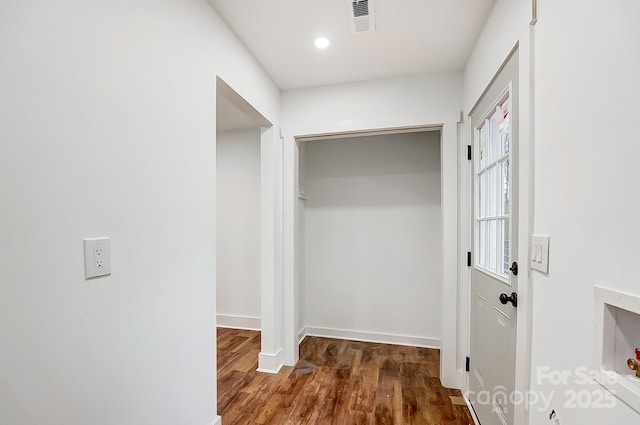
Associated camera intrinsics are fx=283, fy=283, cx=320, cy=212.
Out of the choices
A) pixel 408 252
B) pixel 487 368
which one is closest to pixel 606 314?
pixel 487 368

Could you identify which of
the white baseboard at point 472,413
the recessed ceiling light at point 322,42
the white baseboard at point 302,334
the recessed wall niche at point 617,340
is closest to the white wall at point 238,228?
the white baseboard at point 302,334

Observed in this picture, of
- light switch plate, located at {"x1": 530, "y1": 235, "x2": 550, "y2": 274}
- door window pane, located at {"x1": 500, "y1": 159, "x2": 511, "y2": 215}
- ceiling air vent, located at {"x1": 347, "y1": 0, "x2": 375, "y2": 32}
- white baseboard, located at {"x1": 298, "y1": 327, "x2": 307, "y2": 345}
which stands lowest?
white baseboard, located at {"x1": 298, "y1": 327, "x2": 307, "y2": 345}

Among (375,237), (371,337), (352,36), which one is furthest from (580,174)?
(371,337)

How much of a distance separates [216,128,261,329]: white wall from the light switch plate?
282 cm

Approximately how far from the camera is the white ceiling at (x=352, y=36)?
5.23 ft

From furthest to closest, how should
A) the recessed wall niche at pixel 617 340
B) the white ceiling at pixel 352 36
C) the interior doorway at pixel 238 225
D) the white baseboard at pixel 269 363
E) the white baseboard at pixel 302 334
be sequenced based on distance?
the interior doorway at pixel 238 225 → the white baseboard at pixel 302 334 → the white baseboard at pixel 269 363 → the white ceiling at pixel 352 36 → the recessed wall niche at pixel 617 340

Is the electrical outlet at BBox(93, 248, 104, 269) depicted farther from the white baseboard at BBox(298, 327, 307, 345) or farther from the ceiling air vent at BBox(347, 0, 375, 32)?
the white baseboard at BBox(298, 327, 307, 345)

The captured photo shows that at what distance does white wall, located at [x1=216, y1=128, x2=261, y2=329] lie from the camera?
3.47 meters

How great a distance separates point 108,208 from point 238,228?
8.40 ft

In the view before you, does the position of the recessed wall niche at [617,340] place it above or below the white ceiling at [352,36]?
below

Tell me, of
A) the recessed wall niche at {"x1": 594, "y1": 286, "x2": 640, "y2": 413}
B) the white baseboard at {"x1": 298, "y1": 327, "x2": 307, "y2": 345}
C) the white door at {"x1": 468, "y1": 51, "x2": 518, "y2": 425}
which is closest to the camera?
the recessed wall niche at {"x1": 594, "y1": 286, "x2": 640, "y2": 413}

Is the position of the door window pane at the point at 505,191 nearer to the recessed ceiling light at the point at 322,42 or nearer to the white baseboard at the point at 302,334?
the recessed ceiling light at the point at 322,42

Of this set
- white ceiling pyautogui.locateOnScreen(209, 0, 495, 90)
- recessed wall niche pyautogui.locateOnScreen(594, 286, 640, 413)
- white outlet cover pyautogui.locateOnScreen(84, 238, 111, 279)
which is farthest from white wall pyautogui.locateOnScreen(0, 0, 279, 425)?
recessed wall niche pyautogui.locateOnScreen(594, 286, 640, 413)

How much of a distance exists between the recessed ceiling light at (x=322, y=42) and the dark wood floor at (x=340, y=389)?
97.7 inches
